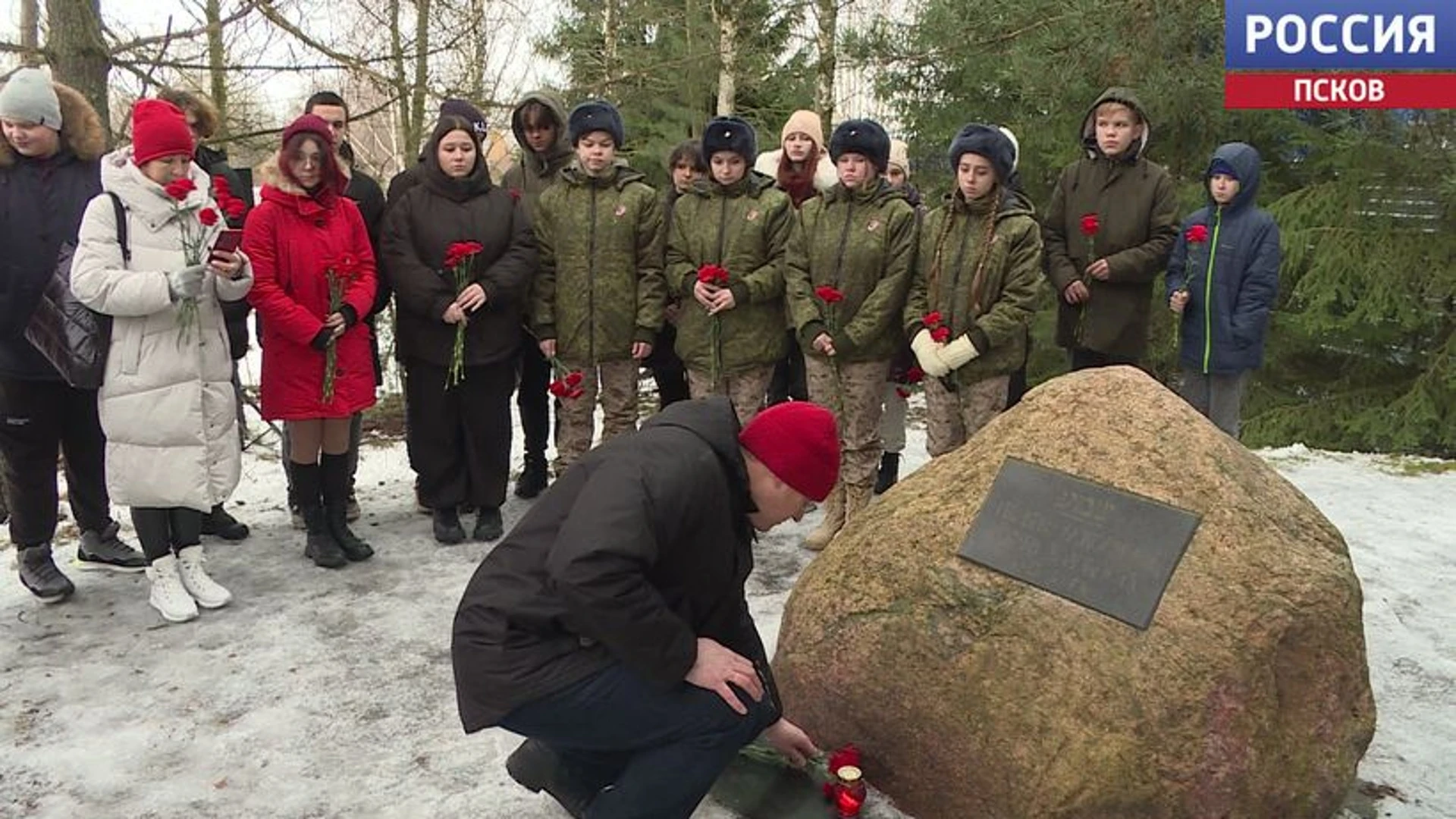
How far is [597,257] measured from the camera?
16.2 ft

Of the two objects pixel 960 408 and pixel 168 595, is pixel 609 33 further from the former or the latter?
pixel 168 595

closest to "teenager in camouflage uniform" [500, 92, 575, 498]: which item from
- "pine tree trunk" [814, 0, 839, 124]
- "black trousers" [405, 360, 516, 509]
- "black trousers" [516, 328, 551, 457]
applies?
"black trousers" [516, 328, 551, 457]

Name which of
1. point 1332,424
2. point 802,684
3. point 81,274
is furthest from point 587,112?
point 1332,424

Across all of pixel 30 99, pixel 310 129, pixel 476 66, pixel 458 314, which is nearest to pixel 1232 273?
pixel 458 314

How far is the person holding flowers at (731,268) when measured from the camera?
4.79 metres

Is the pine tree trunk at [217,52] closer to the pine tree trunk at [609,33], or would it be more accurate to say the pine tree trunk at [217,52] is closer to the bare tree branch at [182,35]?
the bare tree branch at [182,35]

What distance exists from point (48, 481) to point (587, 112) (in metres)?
2.65

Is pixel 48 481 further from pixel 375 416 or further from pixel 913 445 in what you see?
pixel 913 445

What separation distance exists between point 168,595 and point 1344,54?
6.95m

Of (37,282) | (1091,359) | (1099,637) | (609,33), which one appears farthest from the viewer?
(609,33)

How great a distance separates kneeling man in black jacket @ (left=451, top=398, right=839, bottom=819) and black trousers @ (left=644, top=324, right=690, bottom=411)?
2947 mm

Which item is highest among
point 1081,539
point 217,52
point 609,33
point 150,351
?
point 609,33

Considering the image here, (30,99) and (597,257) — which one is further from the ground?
(30,99)

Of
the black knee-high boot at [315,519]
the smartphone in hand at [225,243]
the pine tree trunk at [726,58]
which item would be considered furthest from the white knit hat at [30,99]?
the pine tree trunk at [726,58]
